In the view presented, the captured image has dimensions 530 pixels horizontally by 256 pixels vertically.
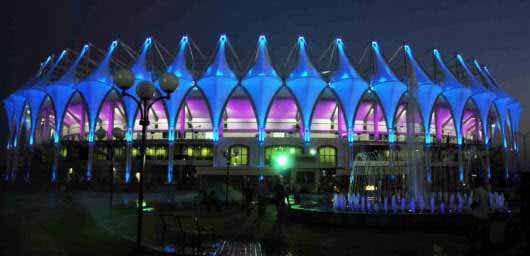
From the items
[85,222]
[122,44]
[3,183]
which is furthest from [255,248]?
[122,44]

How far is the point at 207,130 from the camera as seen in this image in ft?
192

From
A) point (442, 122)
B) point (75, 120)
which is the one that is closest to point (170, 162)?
point (75, 120)

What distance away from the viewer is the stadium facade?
5278 cm

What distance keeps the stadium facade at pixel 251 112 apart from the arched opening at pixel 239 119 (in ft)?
0.46

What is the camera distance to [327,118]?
61.8 metres

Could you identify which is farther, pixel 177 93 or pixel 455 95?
pixel 455 95

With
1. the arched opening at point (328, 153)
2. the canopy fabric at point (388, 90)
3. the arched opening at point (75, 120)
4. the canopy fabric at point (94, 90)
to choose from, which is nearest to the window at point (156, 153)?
the canopy fabric at point (94, 90)

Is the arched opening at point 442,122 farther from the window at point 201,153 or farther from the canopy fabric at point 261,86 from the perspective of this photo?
the window at point 201,153

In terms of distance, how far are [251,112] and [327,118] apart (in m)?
11.0

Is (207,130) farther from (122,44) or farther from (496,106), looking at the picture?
(496,106)

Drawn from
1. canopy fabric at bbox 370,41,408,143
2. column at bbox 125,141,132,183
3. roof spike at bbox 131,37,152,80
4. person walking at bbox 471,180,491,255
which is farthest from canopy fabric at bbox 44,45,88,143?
person walking at bbox 471,180,491,255

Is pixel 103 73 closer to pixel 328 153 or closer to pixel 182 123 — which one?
pixel 182 123

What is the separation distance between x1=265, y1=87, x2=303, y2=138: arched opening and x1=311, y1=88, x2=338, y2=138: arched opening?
7.85 ft

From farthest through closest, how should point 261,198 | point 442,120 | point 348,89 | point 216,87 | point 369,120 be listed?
1. point 442,120
2. point 369,120
3. point 348,89
4. point 216,87
5. point 261,198
